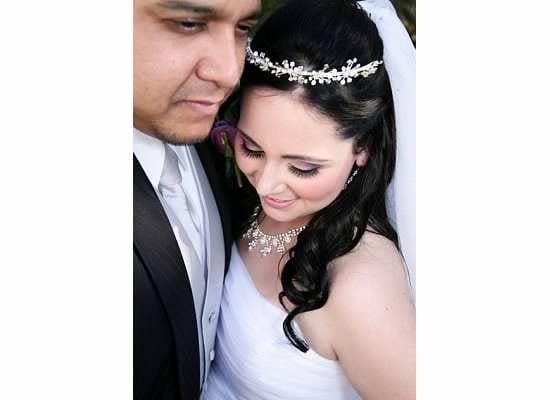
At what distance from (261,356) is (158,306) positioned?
0.31 m

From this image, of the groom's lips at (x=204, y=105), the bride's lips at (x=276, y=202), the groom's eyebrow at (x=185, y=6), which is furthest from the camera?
the bride's lips at (x=276, y=202)

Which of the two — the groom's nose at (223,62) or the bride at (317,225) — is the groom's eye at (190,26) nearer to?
the groom's nose at (223,62)

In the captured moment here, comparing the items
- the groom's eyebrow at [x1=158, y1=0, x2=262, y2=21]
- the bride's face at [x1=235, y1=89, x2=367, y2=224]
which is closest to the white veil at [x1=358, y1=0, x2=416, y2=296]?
the bride's face at [x1=235, y1=89, x2=367, y2=224]

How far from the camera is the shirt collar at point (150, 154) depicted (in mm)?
2109

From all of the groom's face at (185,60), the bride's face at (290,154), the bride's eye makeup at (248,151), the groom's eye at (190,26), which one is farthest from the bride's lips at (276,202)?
the groom's eye at (190,26)

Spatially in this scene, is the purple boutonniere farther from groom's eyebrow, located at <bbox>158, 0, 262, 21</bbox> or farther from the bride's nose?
groom's eyebrow, located at <bbox>158, 0, 262, 21</bbox>

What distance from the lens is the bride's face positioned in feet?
7.05

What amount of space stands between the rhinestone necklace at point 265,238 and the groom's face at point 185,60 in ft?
0.87

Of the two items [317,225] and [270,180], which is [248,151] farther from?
[317,225]

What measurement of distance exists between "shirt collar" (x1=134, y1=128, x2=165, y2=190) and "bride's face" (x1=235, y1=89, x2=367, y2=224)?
187mm

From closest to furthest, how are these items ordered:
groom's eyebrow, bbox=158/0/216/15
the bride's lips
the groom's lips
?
groom's eyebrow, bbox=158/0/216/15, the groom's lips, the bride's lips
